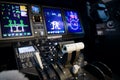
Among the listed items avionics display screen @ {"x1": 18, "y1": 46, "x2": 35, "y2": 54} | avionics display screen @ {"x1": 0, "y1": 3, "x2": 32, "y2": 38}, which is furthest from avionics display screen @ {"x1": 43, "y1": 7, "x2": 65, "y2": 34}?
avionics display screen @ {"x1": 18, "y1": 46, "x2": 35, "y2": 54}

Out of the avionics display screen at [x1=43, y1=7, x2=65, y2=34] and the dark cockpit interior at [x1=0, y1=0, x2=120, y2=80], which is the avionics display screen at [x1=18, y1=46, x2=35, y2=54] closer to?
the dark cockpit interior at [x1=0, y1=0, x2=120, y2=80]

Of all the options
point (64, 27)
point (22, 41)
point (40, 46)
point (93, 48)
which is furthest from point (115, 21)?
point (22, 41)

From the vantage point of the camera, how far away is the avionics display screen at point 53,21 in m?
1.56

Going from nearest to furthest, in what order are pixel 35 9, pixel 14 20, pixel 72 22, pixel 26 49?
pixel 26 49
pixel 14 20
pixel 35 9
pixel 72 22

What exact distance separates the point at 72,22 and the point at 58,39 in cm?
37

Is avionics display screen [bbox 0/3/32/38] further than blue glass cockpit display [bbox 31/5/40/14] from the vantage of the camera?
No

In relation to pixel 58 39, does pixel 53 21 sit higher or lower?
higher

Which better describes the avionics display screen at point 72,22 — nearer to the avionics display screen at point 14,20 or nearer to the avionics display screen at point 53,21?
the avionics display screen at point 53,21

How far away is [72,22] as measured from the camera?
1760 millimetres

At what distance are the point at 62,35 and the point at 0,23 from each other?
67cm

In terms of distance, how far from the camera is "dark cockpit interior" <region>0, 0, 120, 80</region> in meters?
1.07

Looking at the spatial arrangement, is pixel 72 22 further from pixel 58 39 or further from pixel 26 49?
pixel 26 49

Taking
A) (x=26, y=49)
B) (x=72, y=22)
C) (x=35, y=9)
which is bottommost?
(x=26, y=49)

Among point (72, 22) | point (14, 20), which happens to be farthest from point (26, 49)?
point (72, 22)
